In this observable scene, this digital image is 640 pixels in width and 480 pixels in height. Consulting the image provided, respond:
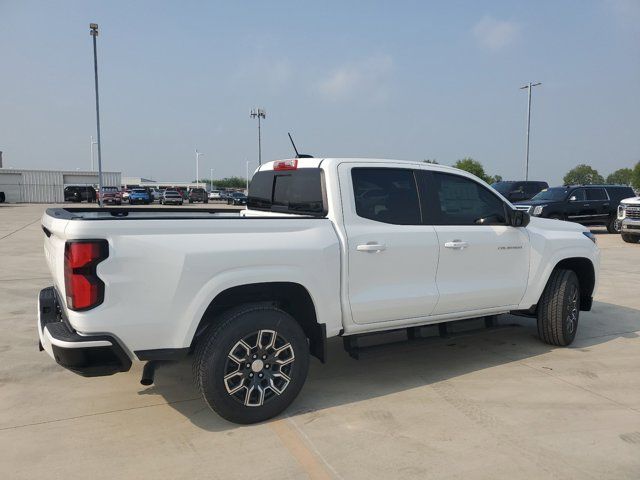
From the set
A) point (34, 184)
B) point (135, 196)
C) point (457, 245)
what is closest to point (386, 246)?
point (457, 245)

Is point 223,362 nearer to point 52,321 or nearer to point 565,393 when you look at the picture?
point 52,321

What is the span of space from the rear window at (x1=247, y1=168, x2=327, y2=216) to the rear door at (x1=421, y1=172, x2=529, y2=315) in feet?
3.15

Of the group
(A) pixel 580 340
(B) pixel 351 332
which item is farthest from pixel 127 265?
(A) pixel 580 340

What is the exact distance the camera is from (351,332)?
156 inches

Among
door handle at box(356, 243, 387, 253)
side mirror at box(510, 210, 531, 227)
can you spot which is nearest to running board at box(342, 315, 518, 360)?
door handle at box(356, 243, 387, 253)

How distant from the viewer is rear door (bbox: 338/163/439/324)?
3.91 metres

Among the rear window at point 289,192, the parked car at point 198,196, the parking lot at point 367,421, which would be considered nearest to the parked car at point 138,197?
the parked car at point 198,196

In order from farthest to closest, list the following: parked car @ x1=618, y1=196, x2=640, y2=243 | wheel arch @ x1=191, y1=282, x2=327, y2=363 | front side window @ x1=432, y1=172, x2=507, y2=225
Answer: parked car @ x1=618, y1=196, x2=640, y2=243 < front side window @ x1=432, y1=172, x2=507, y2=225 < wheel arch @ x1=191, y1=282, x2=327, y2=363

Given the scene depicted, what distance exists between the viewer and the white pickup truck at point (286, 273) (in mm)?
3068

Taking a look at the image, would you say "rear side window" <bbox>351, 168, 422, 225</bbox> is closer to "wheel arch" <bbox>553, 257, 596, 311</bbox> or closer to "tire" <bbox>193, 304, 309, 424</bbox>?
"tire" <bbox>193, 304, 309, 424</bbox>

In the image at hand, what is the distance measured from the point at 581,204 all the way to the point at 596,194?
3.52 feet

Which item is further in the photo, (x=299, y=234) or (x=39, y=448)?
(x=299, y=234)

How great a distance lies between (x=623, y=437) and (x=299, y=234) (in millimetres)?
2541

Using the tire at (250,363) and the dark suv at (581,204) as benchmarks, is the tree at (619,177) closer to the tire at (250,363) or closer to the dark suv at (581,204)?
the dark suv at (581,204)
